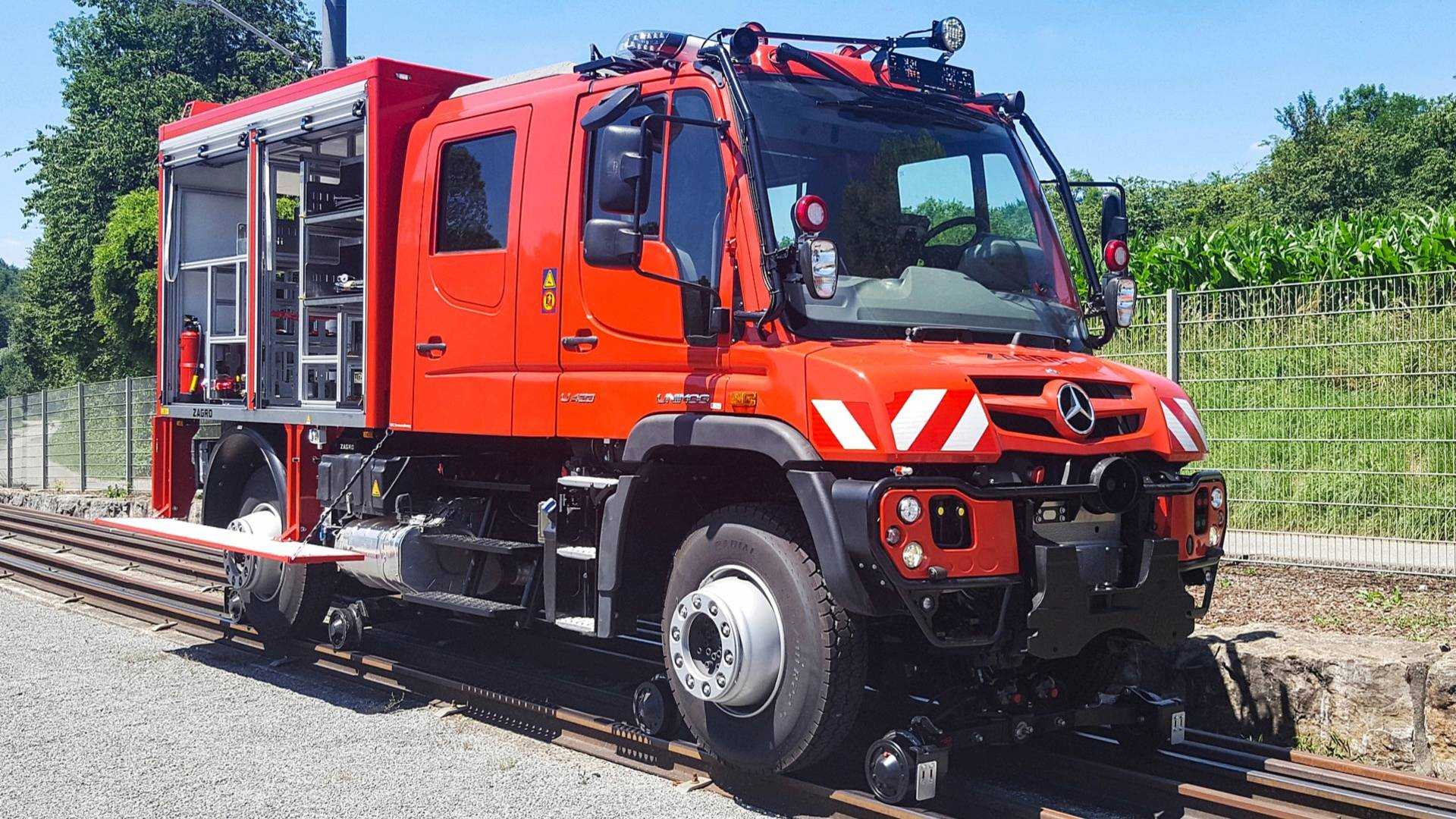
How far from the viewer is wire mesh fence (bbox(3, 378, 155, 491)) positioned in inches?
829

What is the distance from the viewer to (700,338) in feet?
19.6

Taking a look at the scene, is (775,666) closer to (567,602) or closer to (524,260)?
(567,602)

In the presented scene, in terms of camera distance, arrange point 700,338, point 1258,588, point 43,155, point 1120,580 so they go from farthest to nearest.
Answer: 1. point 43,155
2. point 1258,588
3. point 700,338
4. point 1120,580

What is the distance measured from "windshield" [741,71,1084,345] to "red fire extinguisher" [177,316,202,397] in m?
5.43

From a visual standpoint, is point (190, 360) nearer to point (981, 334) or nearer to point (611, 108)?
point (611, 108)

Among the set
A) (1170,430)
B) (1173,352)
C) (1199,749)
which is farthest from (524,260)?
(1173,352)

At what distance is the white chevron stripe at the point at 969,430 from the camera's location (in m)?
5.21

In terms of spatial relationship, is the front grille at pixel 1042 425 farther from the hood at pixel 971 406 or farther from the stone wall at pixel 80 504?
the stone wall at pixel 80 504

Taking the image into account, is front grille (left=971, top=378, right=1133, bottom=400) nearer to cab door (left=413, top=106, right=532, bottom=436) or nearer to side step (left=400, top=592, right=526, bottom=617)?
cab door (left=413, top=106, right=532, bottom=436)

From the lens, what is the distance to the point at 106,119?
4641 centimetres

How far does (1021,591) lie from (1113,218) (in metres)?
2.45

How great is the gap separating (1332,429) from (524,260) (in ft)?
→ 19.4

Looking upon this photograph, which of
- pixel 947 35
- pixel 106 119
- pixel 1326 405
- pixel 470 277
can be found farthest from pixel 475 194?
pixel 106 119

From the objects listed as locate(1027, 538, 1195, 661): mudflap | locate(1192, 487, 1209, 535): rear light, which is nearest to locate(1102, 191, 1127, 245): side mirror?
locate(1192, 487, 1209, 535): rear light
